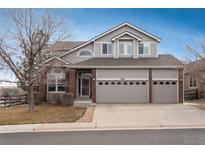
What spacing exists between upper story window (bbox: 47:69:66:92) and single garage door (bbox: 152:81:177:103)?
8.56 m

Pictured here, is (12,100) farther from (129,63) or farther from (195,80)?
(195,80)

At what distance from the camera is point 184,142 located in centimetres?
824

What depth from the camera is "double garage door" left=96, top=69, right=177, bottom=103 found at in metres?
22.0

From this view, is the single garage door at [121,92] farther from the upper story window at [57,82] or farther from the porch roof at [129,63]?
the upper story window at [57,82]

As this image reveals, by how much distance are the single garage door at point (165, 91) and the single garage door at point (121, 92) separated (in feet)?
3.05

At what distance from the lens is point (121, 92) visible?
72.4 feet

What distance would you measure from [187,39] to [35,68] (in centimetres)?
1422

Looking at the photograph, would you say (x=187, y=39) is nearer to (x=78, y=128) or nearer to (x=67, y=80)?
(x=67, y=80)

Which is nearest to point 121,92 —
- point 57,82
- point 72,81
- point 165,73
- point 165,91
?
point 165,91

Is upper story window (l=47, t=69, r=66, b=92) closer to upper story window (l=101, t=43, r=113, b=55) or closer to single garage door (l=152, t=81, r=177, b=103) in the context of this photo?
upper story window (l=101, t=43, r=113, b=55)

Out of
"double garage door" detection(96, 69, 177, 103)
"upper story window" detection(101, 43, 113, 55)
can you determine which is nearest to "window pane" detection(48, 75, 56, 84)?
"double garage door" detection(96, 69, 177, 103)

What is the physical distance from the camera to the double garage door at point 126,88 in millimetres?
22031

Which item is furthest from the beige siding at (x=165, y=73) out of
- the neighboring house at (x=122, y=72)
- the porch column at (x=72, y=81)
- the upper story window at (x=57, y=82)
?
the upper story window at (x=57, y=82)

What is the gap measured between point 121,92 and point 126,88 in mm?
580
